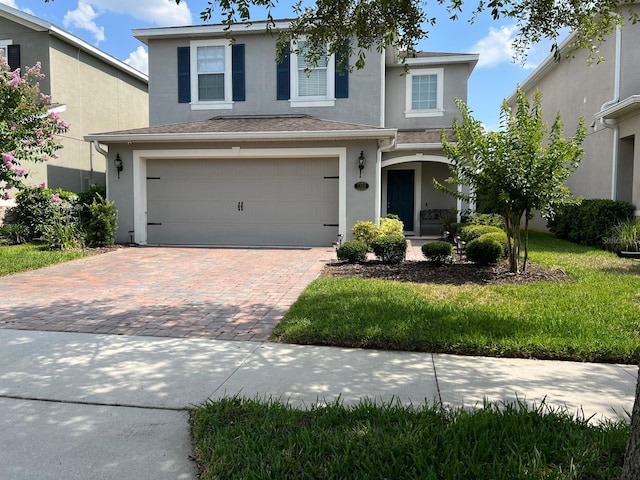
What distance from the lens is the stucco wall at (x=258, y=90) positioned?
1463cm

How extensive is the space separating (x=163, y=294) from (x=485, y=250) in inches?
223

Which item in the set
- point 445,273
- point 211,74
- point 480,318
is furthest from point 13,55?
point 480,318

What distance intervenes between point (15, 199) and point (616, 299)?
14.7 meters

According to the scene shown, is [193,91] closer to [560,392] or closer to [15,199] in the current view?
[15,199]

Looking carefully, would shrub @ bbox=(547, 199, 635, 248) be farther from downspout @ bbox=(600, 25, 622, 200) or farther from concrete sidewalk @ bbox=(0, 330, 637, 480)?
concrete sidewalk @ bbox=(0, 330, 637, 480)

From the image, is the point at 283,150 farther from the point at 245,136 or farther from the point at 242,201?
the point at 242,201

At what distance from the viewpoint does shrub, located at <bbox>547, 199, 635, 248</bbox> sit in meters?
11.8

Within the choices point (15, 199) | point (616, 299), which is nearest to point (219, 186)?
point (15, 199)

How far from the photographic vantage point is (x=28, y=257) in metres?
10.5

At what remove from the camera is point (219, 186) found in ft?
44.0

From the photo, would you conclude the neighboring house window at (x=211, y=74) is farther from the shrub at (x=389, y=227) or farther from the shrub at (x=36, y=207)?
the shrub at (x=389, y=227)

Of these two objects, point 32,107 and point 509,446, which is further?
point 32,107

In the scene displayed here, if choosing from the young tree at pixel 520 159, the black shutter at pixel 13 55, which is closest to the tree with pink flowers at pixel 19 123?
the black shutter at pixel 13 55

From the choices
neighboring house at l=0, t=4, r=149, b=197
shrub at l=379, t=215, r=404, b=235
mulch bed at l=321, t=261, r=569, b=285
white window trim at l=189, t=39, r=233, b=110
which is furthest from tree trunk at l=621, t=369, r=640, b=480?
neighboring house at l=0, t=4, r=149, b=197
